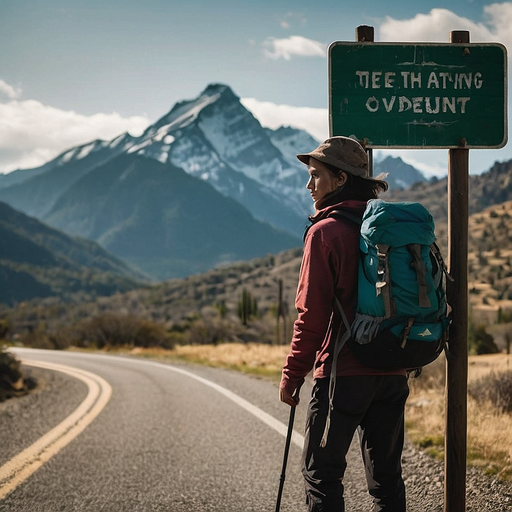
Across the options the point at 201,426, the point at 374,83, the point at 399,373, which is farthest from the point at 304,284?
the point at 201,426

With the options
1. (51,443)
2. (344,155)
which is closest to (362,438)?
(344,155)

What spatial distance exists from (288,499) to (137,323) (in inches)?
1313

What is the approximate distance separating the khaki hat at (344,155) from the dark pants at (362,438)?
1006 mm

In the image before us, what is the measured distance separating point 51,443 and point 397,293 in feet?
16.1

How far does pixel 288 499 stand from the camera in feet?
15.3

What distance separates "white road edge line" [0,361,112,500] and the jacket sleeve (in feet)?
9.13

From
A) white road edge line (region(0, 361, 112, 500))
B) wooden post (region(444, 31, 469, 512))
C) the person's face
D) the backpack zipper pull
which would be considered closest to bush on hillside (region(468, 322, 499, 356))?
white road edge line (region(0, 361, 112, 500))

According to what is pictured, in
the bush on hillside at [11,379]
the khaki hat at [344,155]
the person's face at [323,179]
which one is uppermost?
the khaki hat at [344,155]

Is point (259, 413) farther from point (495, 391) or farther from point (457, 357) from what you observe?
point (457, 357)

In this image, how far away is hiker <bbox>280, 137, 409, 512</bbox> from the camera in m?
3.22

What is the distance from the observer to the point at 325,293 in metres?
3.22

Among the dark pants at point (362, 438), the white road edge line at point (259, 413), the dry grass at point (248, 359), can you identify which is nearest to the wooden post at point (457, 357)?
the dark pants at point (362, 438)

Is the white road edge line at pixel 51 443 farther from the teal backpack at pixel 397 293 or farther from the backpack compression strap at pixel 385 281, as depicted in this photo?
the backpack compression strap at pixel 385 281

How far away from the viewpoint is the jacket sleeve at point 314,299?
10.5 feet
